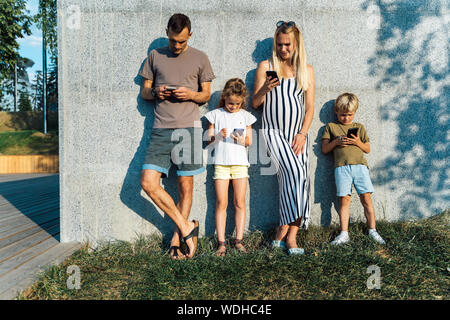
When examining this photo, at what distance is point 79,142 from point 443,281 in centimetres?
348

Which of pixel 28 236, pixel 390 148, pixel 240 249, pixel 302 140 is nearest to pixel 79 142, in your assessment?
pixel 28 236

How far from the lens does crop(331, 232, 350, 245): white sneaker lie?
9.53 ft

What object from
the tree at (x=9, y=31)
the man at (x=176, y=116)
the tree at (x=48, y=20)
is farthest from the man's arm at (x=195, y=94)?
the tree at (x=48, y=20)

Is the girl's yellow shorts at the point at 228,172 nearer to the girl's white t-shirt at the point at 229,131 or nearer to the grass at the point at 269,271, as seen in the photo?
the girl's white t-shirt at the point at 229,131

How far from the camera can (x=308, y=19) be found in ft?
10.7

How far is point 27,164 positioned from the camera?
574 inches

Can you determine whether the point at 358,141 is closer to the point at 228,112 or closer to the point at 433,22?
the point at 228,112

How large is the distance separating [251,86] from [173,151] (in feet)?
3.64

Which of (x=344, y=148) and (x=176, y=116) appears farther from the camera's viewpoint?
(x=344, y=148)

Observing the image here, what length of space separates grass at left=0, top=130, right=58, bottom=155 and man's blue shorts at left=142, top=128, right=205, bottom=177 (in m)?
16.5

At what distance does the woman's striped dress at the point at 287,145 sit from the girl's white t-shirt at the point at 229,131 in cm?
22

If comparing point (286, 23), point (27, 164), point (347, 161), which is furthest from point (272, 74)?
point (27, 164)

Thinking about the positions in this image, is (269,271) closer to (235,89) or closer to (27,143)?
(235,89)

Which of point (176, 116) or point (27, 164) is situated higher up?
point (176, 116)
